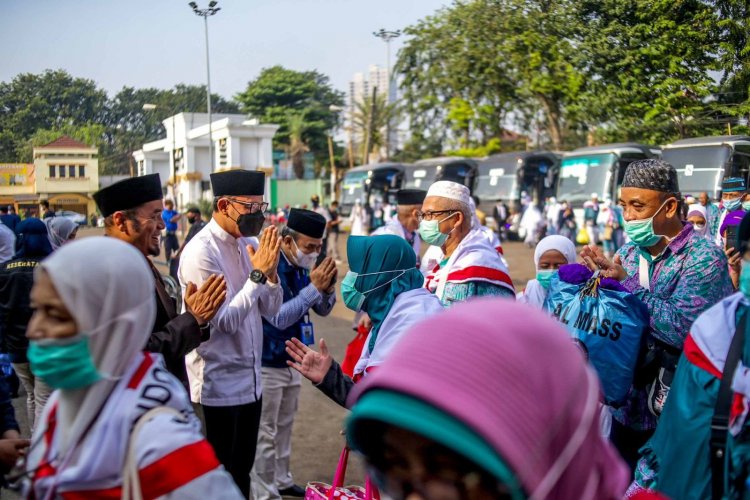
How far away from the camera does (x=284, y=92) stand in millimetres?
62750

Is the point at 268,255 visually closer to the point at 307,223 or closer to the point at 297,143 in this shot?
the point at 307,223

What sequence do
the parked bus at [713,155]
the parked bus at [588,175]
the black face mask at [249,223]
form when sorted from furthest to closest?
the parked bus at [588,175], the parked bus at [713,155], the black face mask at [249,223]

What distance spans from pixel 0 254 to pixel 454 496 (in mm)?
6253

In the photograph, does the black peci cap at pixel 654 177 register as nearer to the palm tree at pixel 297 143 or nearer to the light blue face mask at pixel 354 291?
the light blue face mask at pixel 354 291

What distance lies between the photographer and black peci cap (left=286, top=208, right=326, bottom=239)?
528cm

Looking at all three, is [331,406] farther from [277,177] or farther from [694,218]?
[277,177]

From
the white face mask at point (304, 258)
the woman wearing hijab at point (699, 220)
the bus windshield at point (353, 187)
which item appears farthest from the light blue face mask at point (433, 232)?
the bus windshield at point (353, 187)

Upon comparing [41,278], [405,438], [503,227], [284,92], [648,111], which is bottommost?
[503,227]

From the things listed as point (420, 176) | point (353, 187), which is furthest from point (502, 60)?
point (353, 187)

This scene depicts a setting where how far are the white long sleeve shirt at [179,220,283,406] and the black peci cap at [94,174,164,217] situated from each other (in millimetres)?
555

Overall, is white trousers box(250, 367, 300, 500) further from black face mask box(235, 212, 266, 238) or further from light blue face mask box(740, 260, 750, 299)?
light blue face mask box(740, 260, 750, 299)

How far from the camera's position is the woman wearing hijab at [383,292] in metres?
3.40

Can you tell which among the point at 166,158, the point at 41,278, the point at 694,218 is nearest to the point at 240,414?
the point at 41,278

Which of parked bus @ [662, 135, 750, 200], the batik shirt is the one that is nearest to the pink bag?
the batik shirt
